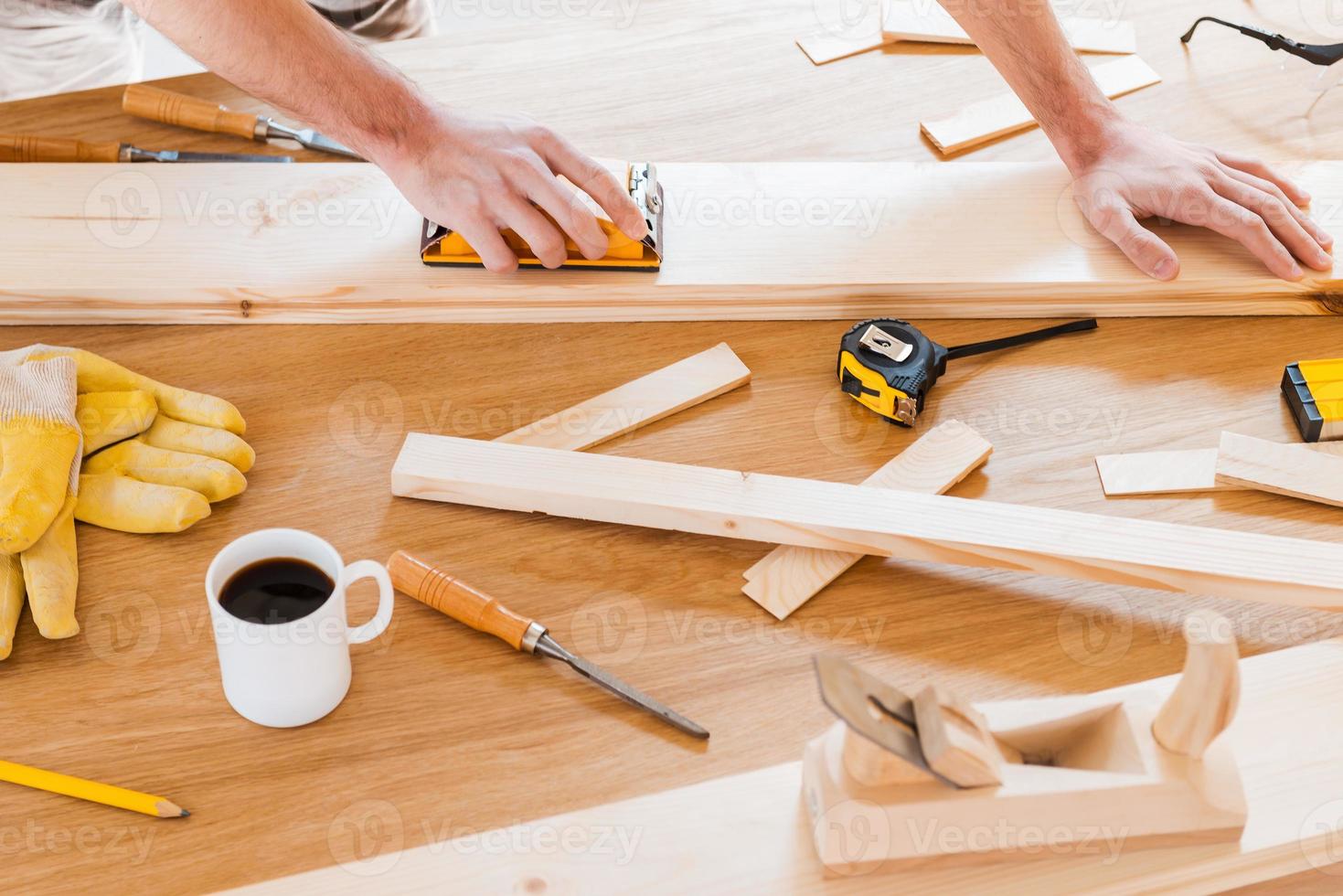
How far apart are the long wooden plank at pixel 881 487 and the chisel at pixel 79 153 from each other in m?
0.91

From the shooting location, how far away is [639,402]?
1342mm

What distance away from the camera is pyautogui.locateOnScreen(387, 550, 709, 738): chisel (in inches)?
41.7

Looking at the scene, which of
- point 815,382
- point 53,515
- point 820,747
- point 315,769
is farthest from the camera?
point 815,382

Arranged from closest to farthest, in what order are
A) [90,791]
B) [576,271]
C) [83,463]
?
1. [90,791]
2. [83,463]
3. [576,271]

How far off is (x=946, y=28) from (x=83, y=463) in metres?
1.43

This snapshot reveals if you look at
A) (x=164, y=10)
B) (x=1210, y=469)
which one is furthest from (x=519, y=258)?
(x=1210, y=469)

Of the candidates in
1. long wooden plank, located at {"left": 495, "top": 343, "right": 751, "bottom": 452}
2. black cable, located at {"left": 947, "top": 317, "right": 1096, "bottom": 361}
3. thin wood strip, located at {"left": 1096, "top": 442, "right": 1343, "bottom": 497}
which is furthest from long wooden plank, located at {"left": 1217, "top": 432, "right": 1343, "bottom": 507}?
long wooden plank, located at {"left": 495, "top": 343, "right": 751, "bottom": 452}

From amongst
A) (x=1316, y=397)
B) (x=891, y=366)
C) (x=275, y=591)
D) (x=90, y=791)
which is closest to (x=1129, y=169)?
(x=1316, y=397)

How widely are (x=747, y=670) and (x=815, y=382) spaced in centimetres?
42

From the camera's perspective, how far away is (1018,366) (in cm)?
141

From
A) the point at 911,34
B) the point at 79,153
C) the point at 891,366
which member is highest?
the point at 911,34

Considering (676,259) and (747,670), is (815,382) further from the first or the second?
(747,670)

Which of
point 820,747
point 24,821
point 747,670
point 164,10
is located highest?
point 164,10

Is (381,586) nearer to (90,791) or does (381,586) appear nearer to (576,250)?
(90,791)
